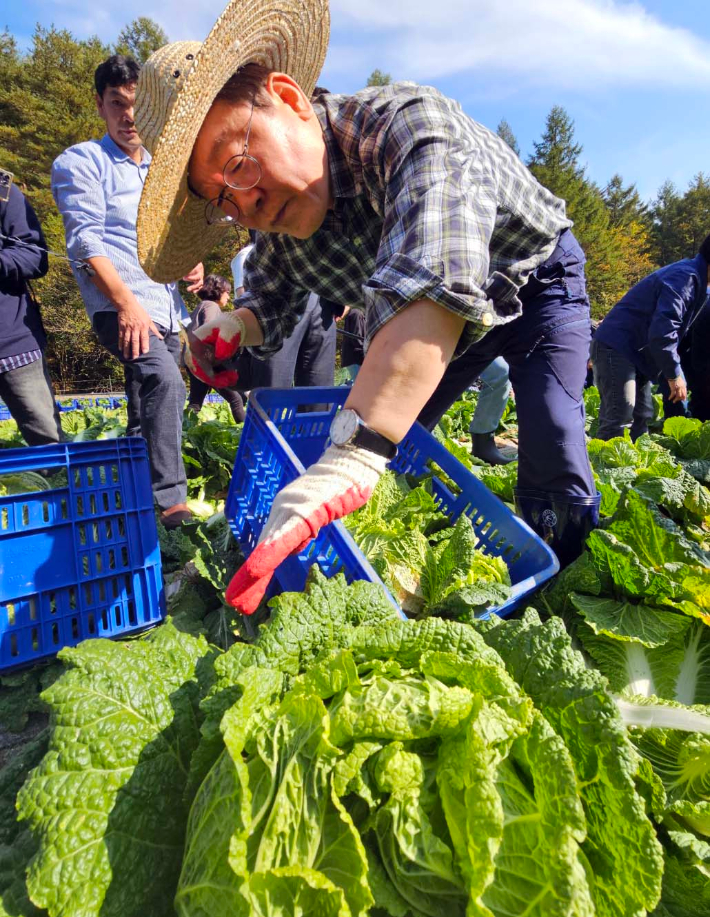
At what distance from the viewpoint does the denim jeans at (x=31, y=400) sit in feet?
11.8

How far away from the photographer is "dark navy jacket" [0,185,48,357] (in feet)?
11.4

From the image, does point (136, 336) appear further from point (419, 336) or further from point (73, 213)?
point (419, 336)

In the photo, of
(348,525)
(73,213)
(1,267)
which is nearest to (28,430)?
(1,267)

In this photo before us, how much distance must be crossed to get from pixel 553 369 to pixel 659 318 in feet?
11.6

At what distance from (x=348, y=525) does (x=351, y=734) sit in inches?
56.2

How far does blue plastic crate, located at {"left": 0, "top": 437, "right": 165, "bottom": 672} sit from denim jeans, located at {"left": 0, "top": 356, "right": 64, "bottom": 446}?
177cm

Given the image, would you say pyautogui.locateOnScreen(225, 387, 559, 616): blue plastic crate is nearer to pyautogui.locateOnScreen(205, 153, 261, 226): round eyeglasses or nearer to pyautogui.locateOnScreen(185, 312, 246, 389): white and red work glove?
pyautogui.locateOnScreen(185, 312, 246, 389): white and red work glove

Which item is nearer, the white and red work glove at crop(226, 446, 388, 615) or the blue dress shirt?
the white and red work glove at crop(226, 446, 388, 615)

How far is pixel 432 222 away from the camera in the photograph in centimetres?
136

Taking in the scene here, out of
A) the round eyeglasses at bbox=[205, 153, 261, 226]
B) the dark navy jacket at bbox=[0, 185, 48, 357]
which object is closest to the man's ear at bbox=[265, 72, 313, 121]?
the round eyeglasses at bbox=[205, 153, 261, 226]

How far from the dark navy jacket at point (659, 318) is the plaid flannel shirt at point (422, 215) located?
3.50 metres

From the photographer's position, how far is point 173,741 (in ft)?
4.31

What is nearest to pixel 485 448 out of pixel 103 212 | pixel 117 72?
pixel 103 212

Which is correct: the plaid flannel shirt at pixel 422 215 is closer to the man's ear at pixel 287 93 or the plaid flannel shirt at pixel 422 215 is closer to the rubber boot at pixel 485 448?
the man's ear at pixel 287 93
